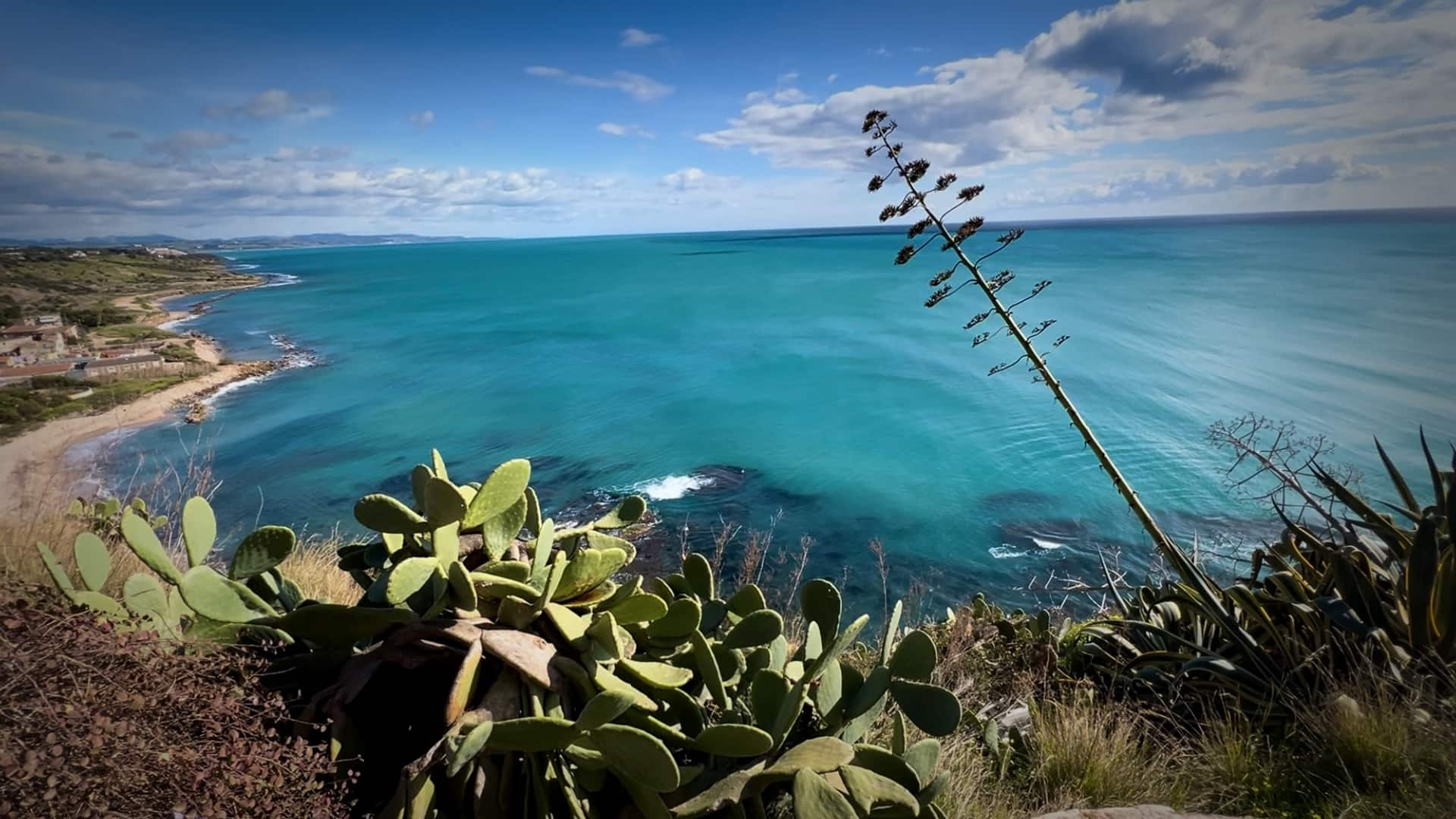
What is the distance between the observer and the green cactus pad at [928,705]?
1.83m

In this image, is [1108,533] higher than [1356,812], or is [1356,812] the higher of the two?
[1356,812]

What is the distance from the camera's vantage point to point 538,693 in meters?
1.52

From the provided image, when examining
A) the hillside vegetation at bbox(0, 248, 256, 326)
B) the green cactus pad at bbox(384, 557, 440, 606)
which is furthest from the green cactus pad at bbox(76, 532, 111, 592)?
the hillside vegetation at bbox(0, 248, 256, 326)

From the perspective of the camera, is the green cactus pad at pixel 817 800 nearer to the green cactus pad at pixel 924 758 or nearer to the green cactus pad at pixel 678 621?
the green cactus pad at pixel 924 758

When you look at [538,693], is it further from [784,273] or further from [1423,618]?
[784,273]

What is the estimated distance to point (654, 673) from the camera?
1669 millimetres

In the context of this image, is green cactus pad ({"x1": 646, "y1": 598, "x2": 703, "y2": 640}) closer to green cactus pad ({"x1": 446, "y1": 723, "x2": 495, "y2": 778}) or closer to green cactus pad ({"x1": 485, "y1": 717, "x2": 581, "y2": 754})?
green cactus pad ({"x1": 485, "y1": 717, "x2": 581, "y2": 754})

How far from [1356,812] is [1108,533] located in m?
10.5

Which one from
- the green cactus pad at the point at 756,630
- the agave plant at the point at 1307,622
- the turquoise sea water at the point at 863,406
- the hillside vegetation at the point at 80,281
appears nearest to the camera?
the green cactus pad at the point at 756,630

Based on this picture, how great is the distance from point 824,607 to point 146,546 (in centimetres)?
170

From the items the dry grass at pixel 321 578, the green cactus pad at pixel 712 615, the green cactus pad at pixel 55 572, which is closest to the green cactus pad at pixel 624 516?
the green cactus pad at pixel 712 615

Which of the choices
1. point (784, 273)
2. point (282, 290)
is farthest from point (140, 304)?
point (784, 273)

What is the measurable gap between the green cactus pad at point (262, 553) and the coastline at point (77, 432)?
3145 millimetres

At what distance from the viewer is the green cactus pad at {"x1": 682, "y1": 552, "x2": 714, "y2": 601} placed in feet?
7.30
